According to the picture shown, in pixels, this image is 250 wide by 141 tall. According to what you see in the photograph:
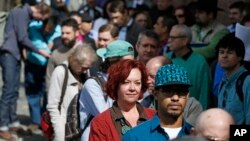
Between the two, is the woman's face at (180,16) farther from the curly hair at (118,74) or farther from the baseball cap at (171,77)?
the baseball cap at (171,77)

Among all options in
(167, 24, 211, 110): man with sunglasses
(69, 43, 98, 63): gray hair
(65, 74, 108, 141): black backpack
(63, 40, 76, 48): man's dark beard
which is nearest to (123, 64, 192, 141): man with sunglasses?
(65, 74, 108, 141): black backpack

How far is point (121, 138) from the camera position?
22.1 feet

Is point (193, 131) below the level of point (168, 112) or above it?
below

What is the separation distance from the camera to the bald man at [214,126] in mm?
5617

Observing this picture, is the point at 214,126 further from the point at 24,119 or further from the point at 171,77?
the point at 24,119

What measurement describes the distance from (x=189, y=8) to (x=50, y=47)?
Answer: 1987mm

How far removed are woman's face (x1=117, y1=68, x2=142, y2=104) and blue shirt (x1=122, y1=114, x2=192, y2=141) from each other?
858 mm

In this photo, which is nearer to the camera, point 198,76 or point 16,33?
point 198,76

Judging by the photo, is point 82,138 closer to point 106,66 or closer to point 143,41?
point 106,66

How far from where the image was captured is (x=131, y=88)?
6.96m

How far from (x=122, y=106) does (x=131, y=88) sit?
160mm

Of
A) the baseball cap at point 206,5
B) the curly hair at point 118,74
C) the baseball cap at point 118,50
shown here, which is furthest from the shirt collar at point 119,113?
Answer: the baseball cap at point 206,5

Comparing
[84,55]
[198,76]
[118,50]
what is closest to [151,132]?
[118,50]

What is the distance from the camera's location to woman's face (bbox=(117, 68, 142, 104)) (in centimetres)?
696
